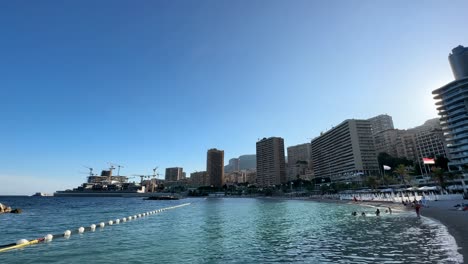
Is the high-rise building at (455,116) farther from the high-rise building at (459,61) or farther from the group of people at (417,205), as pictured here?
the group of people at (417,205)

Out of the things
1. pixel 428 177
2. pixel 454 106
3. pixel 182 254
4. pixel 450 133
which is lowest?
pixel 182 254

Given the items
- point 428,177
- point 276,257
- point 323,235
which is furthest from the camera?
point 428,177

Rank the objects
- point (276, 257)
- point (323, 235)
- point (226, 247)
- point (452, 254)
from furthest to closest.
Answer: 1. point (323, 235)
2. point (226, 247)
3. point (276, 257)
4. point (452, 254)

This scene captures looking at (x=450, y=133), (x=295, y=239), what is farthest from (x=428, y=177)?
(x=295, y=239)

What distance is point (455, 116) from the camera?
13788 centimetres

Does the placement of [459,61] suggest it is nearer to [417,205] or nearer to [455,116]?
[455,116]

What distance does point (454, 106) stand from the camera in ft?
453

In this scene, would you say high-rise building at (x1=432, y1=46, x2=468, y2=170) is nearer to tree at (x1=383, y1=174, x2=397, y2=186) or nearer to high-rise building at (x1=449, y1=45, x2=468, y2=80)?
tree at (x1=383, y1=174, x2=397, y2=186)

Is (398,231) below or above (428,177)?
below

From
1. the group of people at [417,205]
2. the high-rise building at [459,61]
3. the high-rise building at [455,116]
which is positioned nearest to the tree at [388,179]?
the high-rise building at [455,116]

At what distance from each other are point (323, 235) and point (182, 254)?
48.6 feet

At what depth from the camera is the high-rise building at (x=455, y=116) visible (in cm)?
13100

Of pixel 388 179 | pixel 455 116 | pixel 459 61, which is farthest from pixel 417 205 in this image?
pixel 459 61

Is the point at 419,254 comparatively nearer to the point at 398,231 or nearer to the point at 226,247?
the point at 398,231
